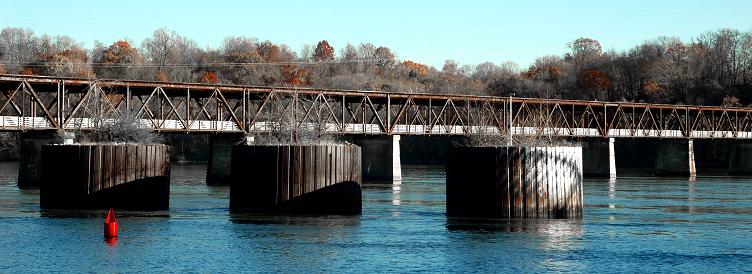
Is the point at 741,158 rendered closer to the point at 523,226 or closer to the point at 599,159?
the point at 599,159

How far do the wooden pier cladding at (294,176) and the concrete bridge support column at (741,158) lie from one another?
96.3 meters

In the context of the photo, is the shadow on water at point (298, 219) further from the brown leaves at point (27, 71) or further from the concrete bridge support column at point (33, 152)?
the brown leaves at point (27, 71)

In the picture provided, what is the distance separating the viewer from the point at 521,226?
111 feet

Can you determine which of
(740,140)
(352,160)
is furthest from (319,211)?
(740,140)

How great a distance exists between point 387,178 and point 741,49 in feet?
357

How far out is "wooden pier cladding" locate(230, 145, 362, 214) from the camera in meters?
38.4

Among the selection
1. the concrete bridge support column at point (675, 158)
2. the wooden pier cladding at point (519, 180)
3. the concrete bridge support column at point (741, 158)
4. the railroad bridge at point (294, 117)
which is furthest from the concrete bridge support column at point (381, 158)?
the wooden pier cladding at point (519, 180)

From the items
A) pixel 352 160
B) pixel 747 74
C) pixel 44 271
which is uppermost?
pixel 747 74

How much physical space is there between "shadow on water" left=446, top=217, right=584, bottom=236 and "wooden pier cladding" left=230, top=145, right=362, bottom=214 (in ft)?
14.9

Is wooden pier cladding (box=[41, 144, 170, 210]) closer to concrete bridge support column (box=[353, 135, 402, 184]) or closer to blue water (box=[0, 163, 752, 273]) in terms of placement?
blue water (box=[0, 163, 752, 273])

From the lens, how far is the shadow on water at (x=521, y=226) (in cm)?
3303

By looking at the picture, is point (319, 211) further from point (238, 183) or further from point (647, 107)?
point (647, 107)

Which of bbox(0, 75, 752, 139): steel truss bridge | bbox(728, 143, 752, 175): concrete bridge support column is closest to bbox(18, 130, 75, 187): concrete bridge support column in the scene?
bbox(0, 75, 752, 139): steel truss bridge

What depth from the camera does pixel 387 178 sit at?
3725 inches
